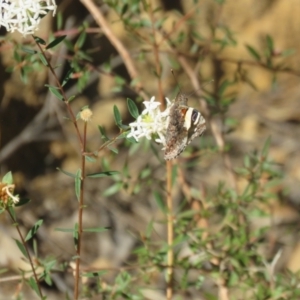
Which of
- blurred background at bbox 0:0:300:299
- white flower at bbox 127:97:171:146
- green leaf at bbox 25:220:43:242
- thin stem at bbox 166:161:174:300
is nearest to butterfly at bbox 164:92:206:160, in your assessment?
white flower at bbox 127:97:171:146

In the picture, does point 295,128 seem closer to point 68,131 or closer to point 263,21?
point 263,21

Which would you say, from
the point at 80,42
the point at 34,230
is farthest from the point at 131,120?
the point at 34,230

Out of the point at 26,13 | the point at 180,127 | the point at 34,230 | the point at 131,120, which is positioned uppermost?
the point at 26,13

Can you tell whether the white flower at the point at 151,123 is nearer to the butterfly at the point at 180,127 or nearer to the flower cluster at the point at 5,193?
the butterfly at the point at 180,127

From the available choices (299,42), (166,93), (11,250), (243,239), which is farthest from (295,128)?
(11,250)

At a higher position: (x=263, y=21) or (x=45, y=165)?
(x=263, y=21)

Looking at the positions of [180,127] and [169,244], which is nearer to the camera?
[180,127]

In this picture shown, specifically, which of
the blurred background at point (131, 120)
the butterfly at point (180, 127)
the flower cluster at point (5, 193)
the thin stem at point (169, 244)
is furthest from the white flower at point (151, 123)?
the blurred background at point (131, 120)

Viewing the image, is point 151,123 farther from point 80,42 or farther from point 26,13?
point 80,42
